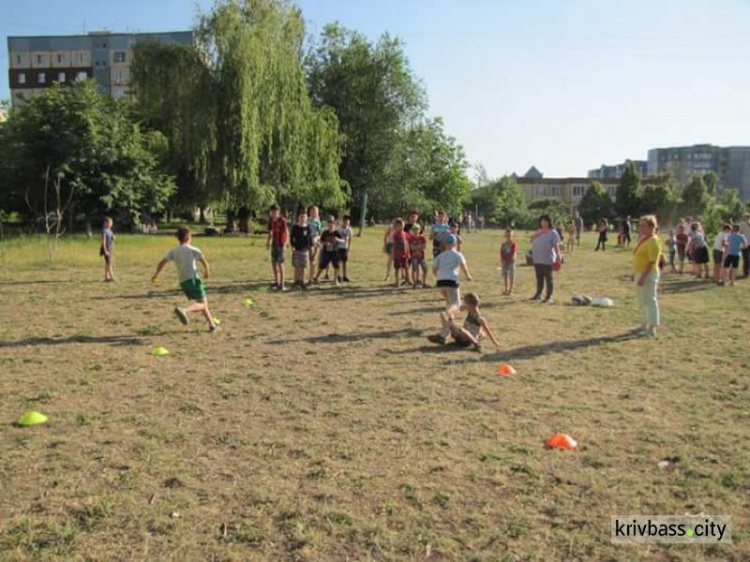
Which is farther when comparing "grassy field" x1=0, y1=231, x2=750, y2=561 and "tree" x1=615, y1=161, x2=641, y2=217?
"tree" x1=615, y1=161, x2=641, y2=217

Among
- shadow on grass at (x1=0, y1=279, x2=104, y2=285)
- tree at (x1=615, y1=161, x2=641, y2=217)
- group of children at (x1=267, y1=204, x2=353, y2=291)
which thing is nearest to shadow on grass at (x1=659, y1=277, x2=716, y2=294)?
group of children at (x1=267, y1=204, x2=353, y2=291)

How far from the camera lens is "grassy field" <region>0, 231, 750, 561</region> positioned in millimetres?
3885

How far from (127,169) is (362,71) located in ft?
68.7

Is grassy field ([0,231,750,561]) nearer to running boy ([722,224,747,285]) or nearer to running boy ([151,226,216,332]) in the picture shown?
running boy ([151,226,216,332])

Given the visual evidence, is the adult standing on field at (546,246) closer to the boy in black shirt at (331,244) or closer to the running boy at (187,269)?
the boy in black shirt at (331,244)

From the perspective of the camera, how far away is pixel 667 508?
427 cm

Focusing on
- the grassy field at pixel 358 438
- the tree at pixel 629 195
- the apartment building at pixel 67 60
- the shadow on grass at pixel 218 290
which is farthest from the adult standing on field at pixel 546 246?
the apartment building at pixel 67 60

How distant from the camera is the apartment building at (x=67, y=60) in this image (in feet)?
306

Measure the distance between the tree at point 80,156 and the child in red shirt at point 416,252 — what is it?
20608 mm

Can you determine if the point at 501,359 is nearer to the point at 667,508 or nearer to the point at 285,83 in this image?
the point at 667,508

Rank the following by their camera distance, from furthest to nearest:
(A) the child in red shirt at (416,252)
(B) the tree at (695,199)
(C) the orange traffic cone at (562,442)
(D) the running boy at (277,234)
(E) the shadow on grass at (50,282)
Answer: (B) the tree at (695,199) → (E) the shadow on grass at (50,282) → (A) the child in red shirt at (416,252) → (D) the running boy at (277,234) → (C) the orange traffic cone at (562,442)

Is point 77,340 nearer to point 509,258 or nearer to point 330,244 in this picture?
point 330,244

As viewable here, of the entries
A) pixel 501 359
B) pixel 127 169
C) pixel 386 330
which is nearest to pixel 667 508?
pixel 501 359

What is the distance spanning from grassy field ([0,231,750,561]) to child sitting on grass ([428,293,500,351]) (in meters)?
0.23
